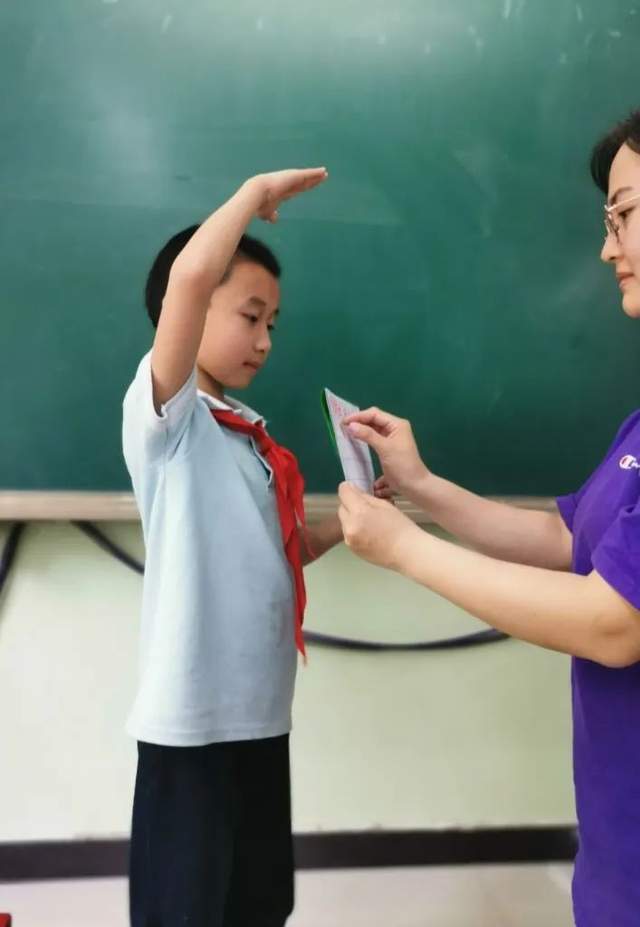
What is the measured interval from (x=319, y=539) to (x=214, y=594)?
0.26m

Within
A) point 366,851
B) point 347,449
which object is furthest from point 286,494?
point 366,851

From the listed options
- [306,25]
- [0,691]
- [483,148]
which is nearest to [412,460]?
[483,148]

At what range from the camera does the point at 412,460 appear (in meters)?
A: 1.03

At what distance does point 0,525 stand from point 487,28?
3.96 ft

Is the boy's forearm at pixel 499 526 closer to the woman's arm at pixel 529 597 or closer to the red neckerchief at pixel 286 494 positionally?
the red neckerchief at pixel 286 494

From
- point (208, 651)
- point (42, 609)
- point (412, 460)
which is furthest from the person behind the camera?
point (42, 609)

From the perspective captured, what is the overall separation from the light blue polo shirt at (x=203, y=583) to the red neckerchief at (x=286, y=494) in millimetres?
17

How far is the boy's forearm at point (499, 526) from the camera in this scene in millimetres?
1007

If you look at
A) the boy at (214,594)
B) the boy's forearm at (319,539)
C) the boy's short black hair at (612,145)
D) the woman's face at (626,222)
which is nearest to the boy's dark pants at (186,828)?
the boy at (214,594)

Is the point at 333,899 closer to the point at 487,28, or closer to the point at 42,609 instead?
the point at 42,609

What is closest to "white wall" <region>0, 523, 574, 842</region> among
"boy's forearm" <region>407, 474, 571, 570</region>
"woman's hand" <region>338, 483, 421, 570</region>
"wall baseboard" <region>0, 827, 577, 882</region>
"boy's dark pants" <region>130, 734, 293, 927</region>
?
"wall baseboard" <region>0, 827, 577, 882</region>

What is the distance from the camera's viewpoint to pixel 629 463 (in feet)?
2.32

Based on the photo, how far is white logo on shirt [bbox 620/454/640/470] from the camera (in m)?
0.69

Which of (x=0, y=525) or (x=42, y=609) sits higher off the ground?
(x=0, y=525)
